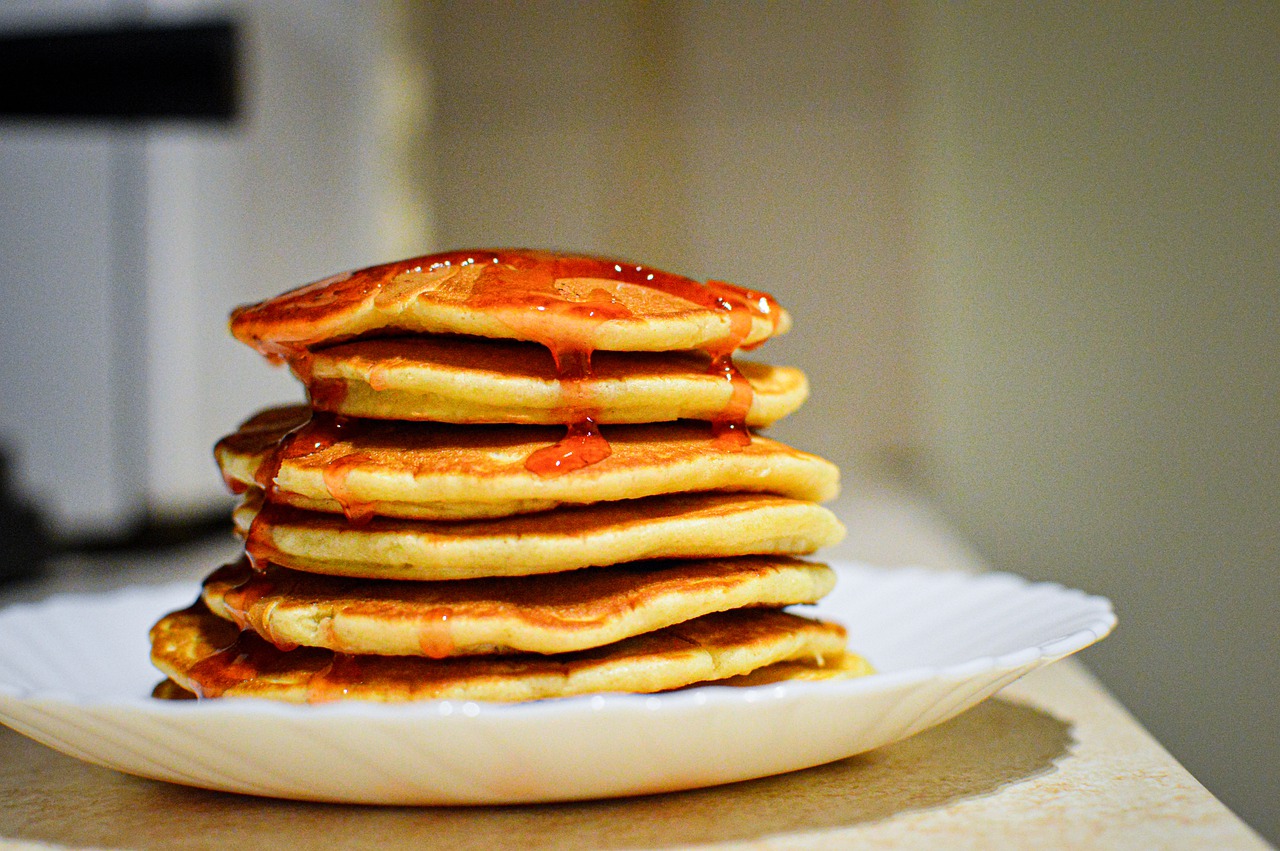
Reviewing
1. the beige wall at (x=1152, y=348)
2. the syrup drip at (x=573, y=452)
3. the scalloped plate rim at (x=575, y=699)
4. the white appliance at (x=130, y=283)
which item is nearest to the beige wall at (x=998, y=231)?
the beige wall at (x=1152, y=348)

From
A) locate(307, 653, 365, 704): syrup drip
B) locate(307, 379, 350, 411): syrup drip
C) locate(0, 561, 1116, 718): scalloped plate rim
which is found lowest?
locate(307, 653, 365, 704): syrup drip

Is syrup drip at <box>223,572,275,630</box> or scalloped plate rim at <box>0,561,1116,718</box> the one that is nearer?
scalloped plate rim at <box>0,561,1116,718</box>

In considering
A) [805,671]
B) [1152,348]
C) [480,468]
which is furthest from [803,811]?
[1152,348]

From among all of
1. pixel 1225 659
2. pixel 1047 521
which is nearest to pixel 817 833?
pixel 1225 659

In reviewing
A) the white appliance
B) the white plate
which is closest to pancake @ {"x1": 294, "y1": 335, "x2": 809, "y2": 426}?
the white plate

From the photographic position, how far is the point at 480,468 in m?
0.69

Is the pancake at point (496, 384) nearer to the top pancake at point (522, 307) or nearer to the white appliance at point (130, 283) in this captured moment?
the top pancake at point (522, 307)

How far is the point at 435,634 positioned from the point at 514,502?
0.10 metres

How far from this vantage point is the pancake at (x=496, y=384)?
71 cm

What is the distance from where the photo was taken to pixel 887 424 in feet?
14.9

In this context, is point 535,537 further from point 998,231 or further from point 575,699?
point 998,231

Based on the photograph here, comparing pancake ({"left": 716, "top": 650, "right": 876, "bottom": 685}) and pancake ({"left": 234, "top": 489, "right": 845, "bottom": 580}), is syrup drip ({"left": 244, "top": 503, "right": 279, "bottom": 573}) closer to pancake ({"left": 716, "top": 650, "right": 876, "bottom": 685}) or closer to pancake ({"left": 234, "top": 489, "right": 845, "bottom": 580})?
pancake ({"left": 234, "top": 489, "right": 845, "bottom": 580})

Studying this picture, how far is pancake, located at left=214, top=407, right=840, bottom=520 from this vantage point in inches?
27.0

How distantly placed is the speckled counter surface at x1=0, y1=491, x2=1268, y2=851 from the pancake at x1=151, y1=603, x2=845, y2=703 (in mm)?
67
